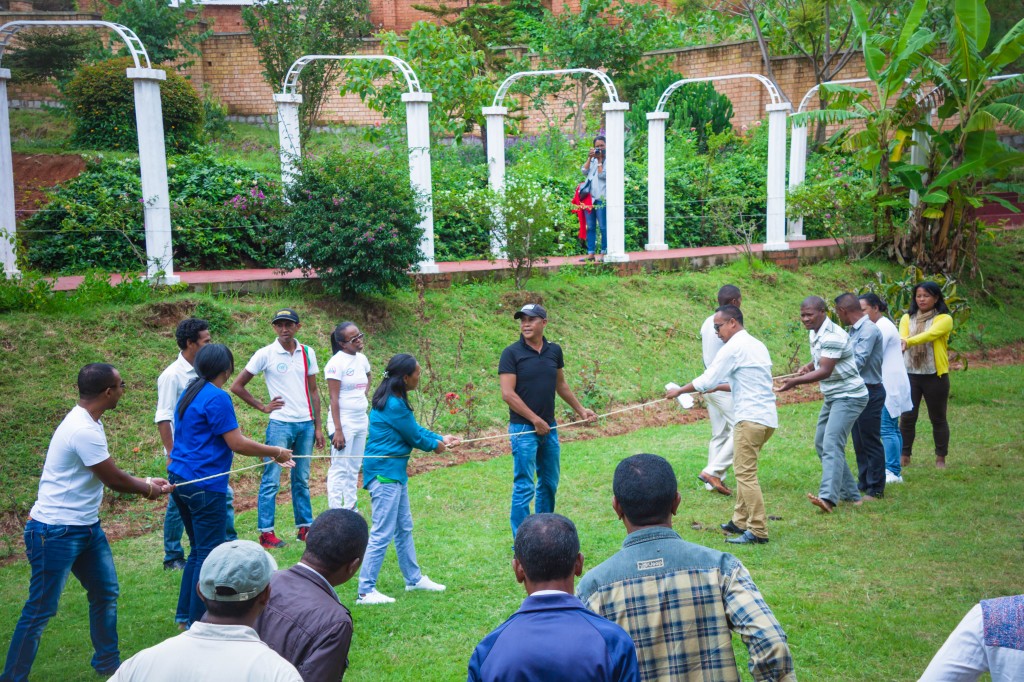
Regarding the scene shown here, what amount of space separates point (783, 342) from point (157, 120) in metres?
10.3

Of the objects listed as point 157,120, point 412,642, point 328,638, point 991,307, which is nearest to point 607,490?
point 412,642

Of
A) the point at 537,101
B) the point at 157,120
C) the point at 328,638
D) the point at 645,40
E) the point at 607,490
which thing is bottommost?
the point at 607,490

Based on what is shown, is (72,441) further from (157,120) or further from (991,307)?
(991,307)

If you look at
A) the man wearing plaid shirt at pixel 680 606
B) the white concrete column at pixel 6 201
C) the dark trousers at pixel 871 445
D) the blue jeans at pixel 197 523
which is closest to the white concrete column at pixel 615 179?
the dark trousers at pixel 871 445

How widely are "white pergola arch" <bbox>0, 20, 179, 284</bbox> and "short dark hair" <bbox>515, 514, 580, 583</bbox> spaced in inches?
378

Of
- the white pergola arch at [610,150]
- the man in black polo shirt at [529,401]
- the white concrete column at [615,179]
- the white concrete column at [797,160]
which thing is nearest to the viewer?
the man in black polo shirt at [529,401]

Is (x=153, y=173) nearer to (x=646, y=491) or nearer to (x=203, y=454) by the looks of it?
(x=203, y=454)

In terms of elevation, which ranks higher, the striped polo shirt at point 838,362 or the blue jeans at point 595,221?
the blue jeans at point 595,221

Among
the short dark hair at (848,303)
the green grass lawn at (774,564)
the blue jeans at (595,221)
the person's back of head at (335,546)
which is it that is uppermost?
the blue jeans at (595,221)

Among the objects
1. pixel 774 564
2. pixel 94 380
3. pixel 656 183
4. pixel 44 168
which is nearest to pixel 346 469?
pixel 94 380

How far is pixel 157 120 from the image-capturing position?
11711 millimetres

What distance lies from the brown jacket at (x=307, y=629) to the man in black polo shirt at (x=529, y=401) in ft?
12.0

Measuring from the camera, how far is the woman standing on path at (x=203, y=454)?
5633 millimetres

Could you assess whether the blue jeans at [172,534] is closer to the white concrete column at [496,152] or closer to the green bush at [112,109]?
the white concrete column at [496,152]
